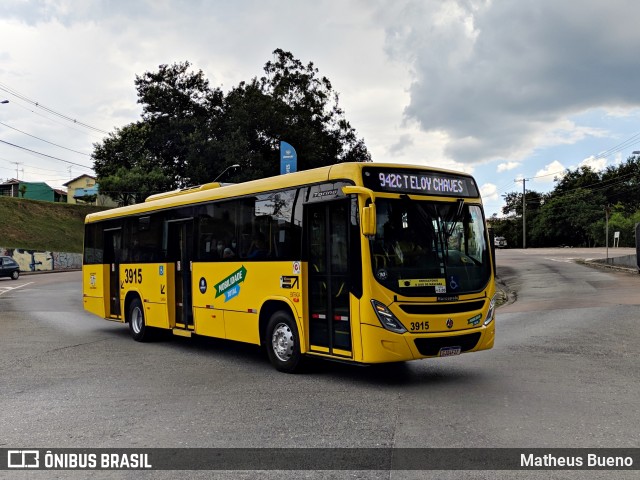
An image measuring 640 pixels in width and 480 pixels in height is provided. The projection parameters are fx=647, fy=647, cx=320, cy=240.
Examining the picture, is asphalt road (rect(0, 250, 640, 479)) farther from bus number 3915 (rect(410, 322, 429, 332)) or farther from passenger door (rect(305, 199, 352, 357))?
bus number 3915 (rect(410, 322, 429, 332))

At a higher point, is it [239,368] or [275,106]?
[275,106]

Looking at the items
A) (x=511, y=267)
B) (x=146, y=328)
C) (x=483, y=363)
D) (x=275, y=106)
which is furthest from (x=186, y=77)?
(x=483, y=363)

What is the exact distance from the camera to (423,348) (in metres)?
8.33

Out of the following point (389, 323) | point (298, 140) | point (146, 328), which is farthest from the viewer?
point (298, 140)

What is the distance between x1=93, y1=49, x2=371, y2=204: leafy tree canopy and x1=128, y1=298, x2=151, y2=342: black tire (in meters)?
40.1

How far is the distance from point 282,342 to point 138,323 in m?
5.72

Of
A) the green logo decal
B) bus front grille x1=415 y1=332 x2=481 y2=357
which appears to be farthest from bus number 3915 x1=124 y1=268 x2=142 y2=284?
bus front grille x1=415 y1=332 x2=481 y2=357

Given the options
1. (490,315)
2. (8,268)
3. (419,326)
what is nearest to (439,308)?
(419,326)

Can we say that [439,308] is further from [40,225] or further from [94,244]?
[40,225]

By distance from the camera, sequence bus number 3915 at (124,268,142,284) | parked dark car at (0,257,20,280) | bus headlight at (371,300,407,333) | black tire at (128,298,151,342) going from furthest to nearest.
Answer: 1. parked dark car at (0,257,20,280)
2. bus number 3915 at (124,268,142,284)
3. black tire at (128,298,151,342)
4. bus headlight at (371,300,407,333)

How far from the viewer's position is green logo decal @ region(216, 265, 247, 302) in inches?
418

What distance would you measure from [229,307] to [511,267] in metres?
33.1

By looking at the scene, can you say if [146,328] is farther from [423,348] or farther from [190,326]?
[423,348]

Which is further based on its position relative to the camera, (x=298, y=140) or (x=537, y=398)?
(x=298, y=140)
